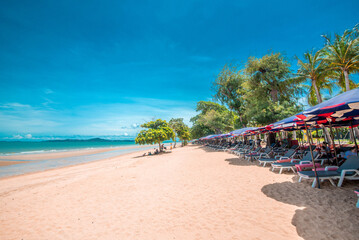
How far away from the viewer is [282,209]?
4.30 metres

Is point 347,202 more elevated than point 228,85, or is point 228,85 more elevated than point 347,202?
point 228,85

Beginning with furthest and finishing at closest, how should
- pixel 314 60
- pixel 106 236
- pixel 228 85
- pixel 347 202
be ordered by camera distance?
1. pixel 228 85
2. pixel 314 60
3. pixel 347 202
4. pixel 106 236

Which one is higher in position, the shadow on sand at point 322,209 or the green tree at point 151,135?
the green tree at point 151,135

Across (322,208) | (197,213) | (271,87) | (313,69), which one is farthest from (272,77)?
(197,213)

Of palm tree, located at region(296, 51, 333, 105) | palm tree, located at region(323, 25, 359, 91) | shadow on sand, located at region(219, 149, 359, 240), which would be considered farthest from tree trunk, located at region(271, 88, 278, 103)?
shadow on sand, located at region(219, 149, 359, 240)

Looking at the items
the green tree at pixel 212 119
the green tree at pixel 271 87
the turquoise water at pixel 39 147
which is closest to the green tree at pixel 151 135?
the green tree at pixel 212 119

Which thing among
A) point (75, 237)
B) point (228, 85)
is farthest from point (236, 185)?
point (228, 85)

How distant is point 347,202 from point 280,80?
15820 mm

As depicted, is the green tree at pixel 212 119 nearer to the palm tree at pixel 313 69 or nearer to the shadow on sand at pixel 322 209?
the palm tree at pixel 313 69

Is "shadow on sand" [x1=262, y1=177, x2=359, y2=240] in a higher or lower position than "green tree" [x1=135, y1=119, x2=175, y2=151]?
lower

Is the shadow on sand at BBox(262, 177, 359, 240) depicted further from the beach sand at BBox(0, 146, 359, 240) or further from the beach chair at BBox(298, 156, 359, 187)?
the beach chair at BBox(298, 156, 359, 187)

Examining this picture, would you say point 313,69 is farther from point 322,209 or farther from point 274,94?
point 322,209

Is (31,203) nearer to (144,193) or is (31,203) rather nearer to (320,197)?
(144,193)

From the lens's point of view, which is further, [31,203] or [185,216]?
[31,203]
